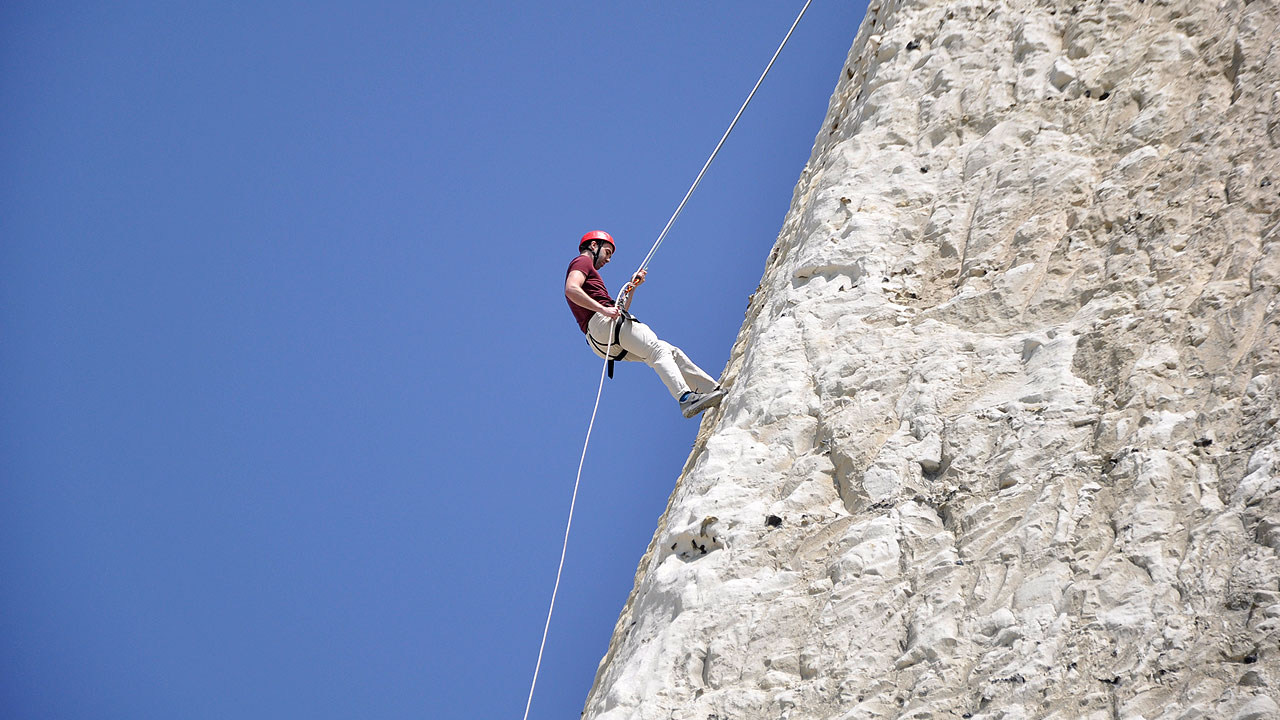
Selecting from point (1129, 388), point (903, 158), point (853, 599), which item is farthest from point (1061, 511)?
point (903, 158)

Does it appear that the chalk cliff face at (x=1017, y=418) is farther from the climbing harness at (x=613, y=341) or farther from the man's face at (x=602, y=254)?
the man's face at (x=602, y=254)

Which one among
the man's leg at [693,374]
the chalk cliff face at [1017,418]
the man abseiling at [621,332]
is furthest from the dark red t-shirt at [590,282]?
the chalk cliff face at [1017,418]

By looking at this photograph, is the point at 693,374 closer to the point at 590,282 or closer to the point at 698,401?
the point at 698,401

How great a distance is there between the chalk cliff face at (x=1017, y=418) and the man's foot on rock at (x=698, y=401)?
2.62 ft

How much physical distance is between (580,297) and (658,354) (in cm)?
73

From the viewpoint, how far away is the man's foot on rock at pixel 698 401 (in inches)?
271

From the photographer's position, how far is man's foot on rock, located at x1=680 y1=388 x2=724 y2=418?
22.6 ft

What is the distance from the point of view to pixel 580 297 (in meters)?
7.49

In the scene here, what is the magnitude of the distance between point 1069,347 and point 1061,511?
0.92 metres

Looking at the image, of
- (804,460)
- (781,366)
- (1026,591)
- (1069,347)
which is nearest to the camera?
(1026,591)

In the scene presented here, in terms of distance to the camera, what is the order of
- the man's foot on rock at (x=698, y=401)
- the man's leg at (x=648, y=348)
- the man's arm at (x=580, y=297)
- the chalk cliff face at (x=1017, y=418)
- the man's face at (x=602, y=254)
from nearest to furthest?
the chalk cliff face at (x=1017, y=418) < the man's foot on rock at (x=698, y=401) < the man's leg at (x=648, y=348) < the man's arm at (x=580, y=297) < the man's face at (x=602, y=254)


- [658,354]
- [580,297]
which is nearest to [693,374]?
[658,354]

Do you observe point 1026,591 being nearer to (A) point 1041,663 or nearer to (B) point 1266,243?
(A) point 1041,663

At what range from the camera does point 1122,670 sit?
3295 millimetres
